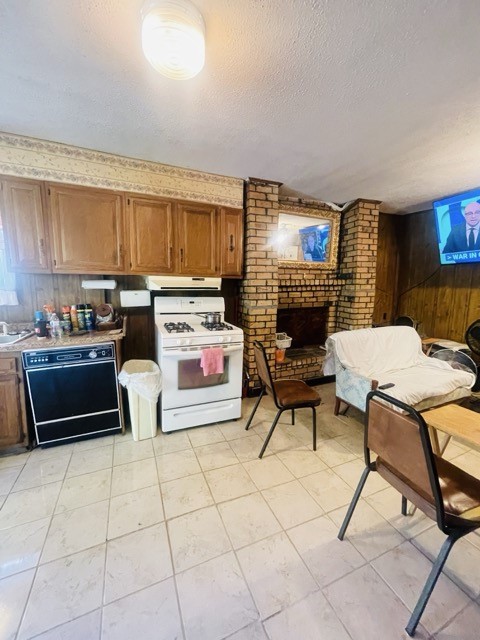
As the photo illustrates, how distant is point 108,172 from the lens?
2.45m

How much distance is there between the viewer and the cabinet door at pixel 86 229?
2.33 m

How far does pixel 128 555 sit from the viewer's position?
1.40 metres

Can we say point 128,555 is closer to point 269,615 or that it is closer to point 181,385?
point 269,615

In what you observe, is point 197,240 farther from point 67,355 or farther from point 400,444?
point 400,444

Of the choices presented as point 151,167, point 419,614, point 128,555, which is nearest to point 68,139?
point 151,167

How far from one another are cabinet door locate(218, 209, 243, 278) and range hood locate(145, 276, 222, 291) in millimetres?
192

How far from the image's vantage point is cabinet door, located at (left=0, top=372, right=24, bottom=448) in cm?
207

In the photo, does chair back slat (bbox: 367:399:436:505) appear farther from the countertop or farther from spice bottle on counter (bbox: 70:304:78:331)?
spice bottle on counter (bbox: 70:304:78:331)

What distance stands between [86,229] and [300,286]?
99.7 inches

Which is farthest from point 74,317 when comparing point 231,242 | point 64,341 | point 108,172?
point 231,242

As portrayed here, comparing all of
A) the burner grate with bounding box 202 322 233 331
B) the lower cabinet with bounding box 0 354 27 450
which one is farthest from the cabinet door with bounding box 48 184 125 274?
the burner grate with bounding box 202 322 233 331

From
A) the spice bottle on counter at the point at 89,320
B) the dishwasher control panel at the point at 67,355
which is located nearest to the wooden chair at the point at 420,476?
the dishwasher control panel at the point at 67,355

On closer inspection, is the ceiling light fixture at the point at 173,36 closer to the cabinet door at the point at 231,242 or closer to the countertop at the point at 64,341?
the cabinet door at the point at 231,242

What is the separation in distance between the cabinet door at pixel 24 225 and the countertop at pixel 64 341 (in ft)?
2.09
